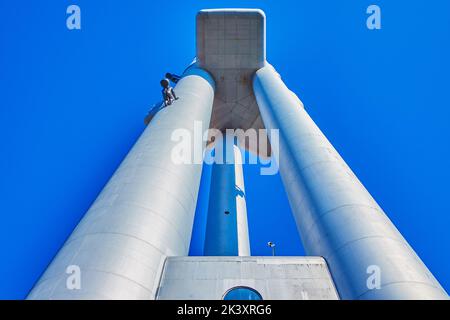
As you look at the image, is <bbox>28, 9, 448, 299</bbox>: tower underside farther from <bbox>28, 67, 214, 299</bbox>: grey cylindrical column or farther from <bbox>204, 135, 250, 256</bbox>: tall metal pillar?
<bbox>204, 135, 250, 256</bbox>: tall metal pillar

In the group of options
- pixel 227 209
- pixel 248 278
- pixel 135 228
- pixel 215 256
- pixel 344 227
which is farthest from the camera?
pixel 227 209

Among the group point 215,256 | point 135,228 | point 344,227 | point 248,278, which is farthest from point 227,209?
point 135,228

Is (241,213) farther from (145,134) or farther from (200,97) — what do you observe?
(145,134)

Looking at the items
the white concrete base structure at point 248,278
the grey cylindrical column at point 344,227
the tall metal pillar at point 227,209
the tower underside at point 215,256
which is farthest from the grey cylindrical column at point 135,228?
the tall metal pillar at point 227,209

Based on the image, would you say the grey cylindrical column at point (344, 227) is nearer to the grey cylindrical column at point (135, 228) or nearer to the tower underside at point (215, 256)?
the tower underside at point (215, 256)

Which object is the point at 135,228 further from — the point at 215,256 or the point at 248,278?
the point at 248,278

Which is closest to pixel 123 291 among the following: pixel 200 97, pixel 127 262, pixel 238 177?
pixel 127 262
